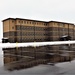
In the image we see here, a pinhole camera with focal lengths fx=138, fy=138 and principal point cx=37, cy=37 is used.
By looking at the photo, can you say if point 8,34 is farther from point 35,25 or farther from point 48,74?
point 48,74

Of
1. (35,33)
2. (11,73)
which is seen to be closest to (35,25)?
(35,33)

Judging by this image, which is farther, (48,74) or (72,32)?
(72,32)

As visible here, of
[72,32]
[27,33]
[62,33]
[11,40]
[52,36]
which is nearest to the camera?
[11,40]

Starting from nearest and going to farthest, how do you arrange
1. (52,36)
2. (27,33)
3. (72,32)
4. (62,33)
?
(27,33), (52,36), (62,33), (72,32)

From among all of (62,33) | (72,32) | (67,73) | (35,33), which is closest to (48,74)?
(67,73)

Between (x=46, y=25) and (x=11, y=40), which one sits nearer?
(x=11, y=40)

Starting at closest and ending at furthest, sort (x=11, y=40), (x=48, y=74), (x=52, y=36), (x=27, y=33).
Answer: (x=48, y=74) < (x=11, y=40) < (x=27, y=33) < (x=52, y=36)

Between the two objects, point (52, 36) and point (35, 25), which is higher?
point (35, 25)

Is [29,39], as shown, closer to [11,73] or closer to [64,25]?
[64,25]

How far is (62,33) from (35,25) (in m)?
19.0

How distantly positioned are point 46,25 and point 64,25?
12018 millimetres

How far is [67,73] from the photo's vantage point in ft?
23.4

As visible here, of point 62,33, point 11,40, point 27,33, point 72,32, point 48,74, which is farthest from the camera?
point 72,32

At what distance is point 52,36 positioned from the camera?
246 feet
